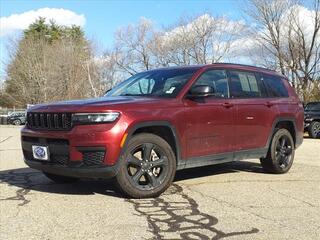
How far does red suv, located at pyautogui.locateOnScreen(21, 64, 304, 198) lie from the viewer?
620 cm

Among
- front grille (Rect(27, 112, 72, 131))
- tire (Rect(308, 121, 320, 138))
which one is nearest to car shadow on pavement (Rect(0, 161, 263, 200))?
front grille (Rect(27, 112, 72, 131))

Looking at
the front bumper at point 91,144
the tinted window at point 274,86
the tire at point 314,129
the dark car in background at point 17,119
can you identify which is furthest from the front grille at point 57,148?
the dark car in background at point 17,119

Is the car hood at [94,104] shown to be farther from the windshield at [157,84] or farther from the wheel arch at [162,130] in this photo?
the windshield at [157,84]

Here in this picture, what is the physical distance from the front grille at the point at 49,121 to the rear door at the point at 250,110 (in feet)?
8.84

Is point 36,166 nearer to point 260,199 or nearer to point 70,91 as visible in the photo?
point 260,199

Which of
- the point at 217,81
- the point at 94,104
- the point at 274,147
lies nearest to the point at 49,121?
the point at 94,104

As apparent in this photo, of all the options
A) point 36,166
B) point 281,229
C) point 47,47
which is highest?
point 47,47

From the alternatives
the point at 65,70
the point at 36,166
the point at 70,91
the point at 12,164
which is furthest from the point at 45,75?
the point at 36,166

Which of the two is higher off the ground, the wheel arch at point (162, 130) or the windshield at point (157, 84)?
the windshield at point (157, 84)

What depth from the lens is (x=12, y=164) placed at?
10445 millimetres

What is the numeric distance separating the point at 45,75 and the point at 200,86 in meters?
51.2

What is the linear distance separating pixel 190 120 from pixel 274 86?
263cm

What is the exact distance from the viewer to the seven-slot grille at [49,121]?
20.8 feet

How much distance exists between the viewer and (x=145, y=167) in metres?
6.56
